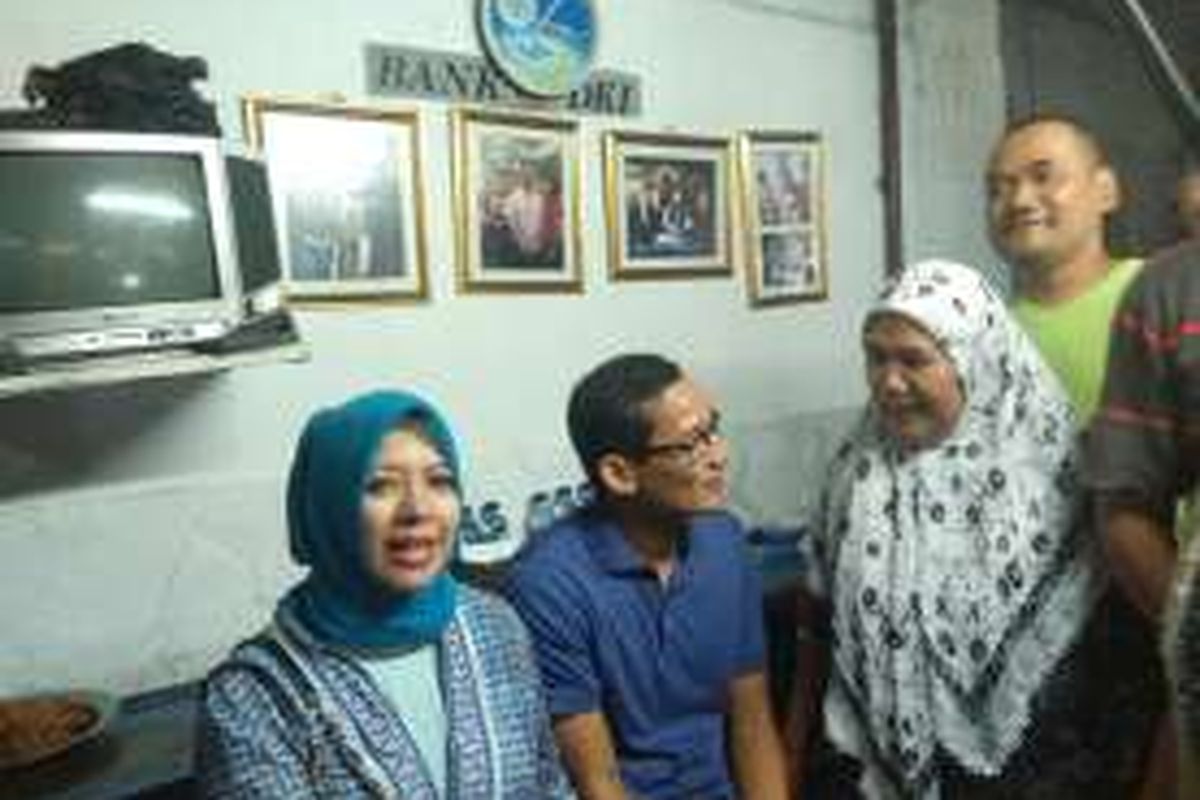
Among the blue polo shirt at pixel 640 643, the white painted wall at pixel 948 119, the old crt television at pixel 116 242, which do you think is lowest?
the blue polo shirt at pixel 640 643

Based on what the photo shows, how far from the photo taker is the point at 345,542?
5.39 ft

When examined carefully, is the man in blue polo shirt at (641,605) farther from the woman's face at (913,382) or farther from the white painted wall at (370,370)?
the white painted wall at (370,370)

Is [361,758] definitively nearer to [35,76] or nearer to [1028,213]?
[35,76]

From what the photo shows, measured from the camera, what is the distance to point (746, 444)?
11.4ft

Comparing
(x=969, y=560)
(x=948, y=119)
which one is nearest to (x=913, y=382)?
(x=969, y=560)

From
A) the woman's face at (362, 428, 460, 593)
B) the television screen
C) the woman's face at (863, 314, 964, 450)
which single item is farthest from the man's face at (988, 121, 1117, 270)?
the television screen

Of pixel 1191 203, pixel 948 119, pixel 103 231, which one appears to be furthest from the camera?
pixel 948 119

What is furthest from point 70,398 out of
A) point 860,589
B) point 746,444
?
point 746,444

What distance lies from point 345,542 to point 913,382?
97 cm

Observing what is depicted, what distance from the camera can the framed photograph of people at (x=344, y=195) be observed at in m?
2.62

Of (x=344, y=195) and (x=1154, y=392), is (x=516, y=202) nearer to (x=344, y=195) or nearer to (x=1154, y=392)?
(x=344, y=195)

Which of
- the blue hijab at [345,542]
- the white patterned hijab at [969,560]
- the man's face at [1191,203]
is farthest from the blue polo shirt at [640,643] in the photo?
the man's face at [1191,203]

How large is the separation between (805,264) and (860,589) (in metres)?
1.57

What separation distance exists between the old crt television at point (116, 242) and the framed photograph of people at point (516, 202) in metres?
0.75
